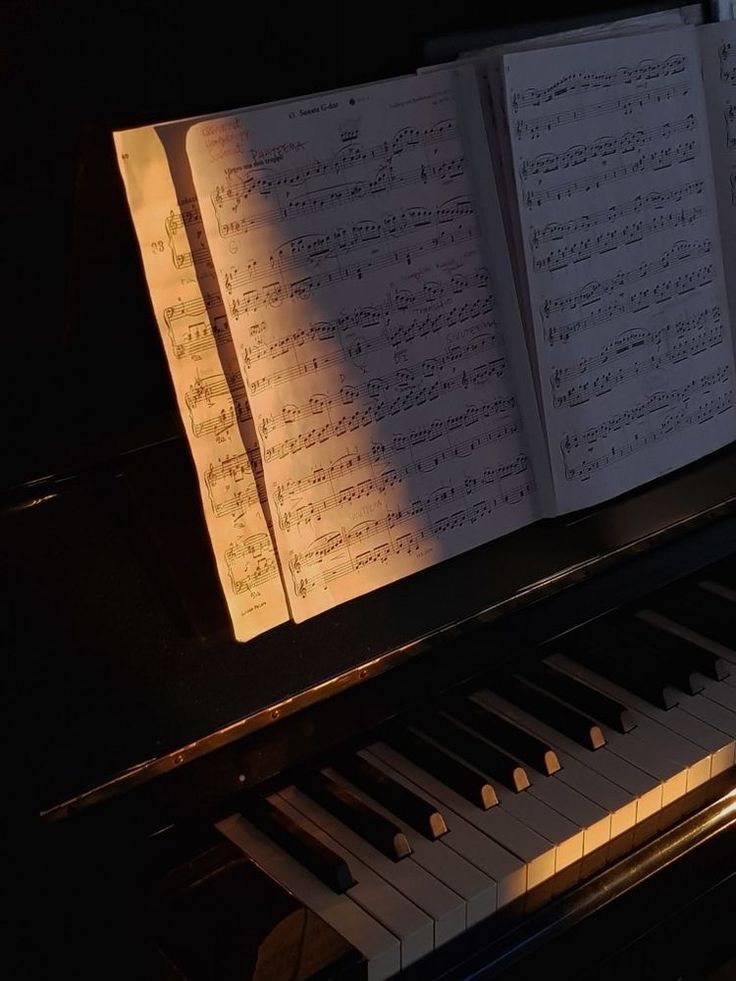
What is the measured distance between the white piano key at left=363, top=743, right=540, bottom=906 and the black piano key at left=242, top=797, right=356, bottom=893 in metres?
0.12

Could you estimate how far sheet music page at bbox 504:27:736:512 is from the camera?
1206 millimetres

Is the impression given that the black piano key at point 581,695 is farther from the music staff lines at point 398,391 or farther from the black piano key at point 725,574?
the music staff lines at point 398,391

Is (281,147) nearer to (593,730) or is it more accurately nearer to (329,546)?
(329,546)

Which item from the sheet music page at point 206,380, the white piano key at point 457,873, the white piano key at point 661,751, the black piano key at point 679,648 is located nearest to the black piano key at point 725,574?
the black piano key at point 679,648

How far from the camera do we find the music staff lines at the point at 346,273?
109 cm

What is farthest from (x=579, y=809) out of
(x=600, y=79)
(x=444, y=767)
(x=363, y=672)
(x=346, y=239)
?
(x=600, y=79)

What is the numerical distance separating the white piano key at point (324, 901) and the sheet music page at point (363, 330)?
0.25 metres

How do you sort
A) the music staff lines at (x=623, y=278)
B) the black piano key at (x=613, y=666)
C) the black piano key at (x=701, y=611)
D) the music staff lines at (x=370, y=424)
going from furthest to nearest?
1. the black piano key at (x=701, y=611)
2. the black piano key at (x=613, y=666)
3. the music staff lines at (x=623, y=278)
4. the music staff lines at (x=370, y=424)

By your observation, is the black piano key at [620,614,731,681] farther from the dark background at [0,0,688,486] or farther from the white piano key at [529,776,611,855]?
the dark background at [0,0,688,486]

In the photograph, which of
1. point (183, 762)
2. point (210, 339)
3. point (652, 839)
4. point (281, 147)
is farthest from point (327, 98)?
point (652, 839)

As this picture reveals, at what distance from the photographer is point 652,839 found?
52.1 inches

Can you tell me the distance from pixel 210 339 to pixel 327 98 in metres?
0.23

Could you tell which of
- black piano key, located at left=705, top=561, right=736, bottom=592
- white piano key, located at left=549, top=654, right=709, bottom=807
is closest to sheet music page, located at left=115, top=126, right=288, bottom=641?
white piano key, located at left=549, top=654, right=709, bottom=807

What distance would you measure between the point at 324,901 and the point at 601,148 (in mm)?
766
